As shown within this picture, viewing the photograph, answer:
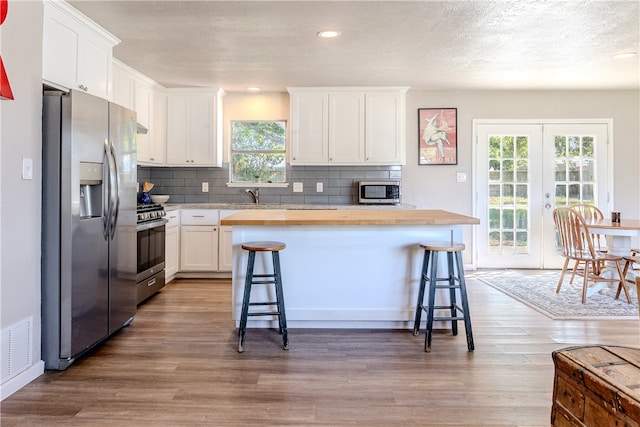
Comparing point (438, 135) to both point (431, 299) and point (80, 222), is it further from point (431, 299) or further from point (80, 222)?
point (80, 222)

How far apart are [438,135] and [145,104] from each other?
360cm

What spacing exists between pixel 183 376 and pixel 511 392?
177cm

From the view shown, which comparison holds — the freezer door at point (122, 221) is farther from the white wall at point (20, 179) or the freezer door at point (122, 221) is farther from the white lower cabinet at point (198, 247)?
the white lower cabinet at point (198, 247)

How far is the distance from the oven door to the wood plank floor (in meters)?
0.56

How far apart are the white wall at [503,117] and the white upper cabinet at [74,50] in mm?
3514

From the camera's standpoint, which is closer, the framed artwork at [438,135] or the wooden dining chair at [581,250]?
the wooden dining chair at [581,250]

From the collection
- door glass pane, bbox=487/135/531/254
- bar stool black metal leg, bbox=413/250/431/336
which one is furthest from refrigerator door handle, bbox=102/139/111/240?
door glass pane, bbox=487/135/531/254

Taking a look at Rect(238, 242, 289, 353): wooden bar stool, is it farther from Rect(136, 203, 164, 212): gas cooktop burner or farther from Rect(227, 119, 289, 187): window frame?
Rect(227, 119, 289, 187): window frame

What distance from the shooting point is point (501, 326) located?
10.1ft

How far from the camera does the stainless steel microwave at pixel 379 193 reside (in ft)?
A: 15.8

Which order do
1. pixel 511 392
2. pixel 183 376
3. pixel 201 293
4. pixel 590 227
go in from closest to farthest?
pixel 511 392
pixel 183 376
pixel 590 227
pixel 201 293

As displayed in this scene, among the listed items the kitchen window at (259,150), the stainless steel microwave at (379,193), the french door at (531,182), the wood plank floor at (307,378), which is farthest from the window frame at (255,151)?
the french door at (531,182)

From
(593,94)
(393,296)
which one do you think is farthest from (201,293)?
(593,94)

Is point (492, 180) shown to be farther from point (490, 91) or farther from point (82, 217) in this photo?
point (82, 217)
